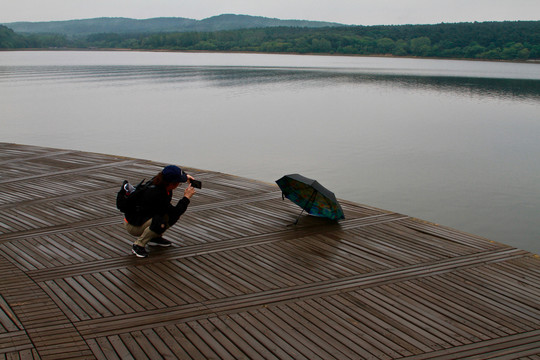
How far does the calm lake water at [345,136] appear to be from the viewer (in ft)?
41.8

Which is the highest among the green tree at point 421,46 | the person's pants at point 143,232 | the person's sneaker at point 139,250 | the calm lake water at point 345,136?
the green tree at point 421,46

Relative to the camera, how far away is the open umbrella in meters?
6.61

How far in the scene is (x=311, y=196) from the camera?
6.75m

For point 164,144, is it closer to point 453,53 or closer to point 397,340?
point 397,340

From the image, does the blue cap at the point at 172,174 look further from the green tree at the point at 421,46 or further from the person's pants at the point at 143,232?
the green tree at the point at 421,46

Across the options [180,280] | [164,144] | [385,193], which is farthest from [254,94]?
[180,280]

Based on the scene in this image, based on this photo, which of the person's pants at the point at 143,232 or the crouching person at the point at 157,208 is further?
the person's pants at the point at 143,232

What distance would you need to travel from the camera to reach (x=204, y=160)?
55.3 ft

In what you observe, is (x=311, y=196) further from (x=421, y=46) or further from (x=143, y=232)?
(x=421, y=46)

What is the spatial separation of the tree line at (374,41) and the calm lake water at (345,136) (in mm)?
46195

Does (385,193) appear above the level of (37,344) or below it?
below

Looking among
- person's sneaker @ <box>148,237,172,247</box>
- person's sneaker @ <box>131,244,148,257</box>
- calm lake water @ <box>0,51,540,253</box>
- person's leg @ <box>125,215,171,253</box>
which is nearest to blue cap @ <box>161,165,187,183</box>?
person's leg @ <box>125,215,171,253</box>

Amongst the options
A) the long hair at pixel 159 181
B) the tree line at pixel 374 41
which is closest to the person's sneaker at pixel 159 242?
the long hair at pixel 159 181

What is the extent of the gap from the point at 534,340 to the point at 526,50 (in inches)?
3321
